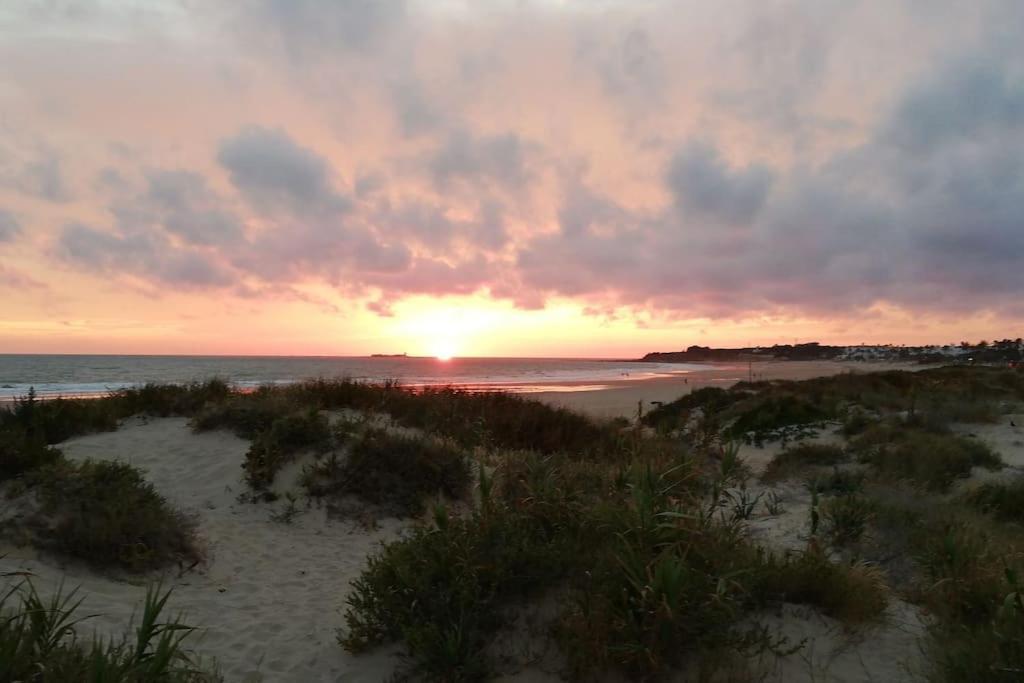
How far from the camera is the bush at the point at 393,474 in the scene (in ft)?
27.5

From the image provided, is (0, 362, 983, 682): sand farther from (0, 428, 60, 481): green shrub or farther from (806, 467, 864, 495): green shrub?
(0, 428, 60, 481): green shrub

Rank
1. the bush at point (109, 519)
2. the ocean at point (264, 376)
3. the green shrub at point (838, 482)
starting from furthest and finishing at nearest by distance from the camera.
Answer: the ocean at point (264, 376), the green shrub at point (838, 482), the bush at point (109, 519)

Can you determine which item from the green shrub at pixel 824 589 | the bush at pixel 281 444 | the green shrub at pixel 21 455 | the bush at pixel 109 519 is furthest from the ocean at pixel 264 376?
the green shrub at pixel 824 589

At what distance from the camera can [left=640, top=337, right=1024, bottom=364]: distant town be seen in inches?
2482

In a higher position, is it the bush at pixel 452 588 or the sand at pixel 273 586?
the bush at pixel 452 588

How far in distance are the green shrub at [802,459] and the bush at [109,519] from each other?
8.60 m

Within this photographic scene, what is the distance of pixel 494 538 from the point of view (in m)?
4.52

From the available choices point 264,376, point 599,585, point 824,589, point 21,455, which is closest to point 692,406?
→ point 824,589

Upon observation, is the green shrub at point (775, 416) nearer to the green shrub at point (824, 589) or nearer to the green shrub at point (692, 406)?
the green shrub at point (692, 406)

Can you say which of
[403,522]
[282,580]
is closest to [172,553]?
[282,580]

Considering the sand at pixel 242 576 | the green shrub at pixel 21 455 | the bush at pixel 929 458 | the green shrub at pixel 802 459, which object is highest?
the green shrub at pixel 21 455

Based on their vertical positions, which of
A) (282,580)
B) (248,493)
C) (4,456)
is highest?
(4,456)

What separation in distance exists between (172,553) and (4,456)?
→ 2.86m

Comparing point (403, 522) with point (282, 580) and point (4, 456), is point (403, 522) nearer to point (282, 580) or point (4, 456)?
point (282, 580)
